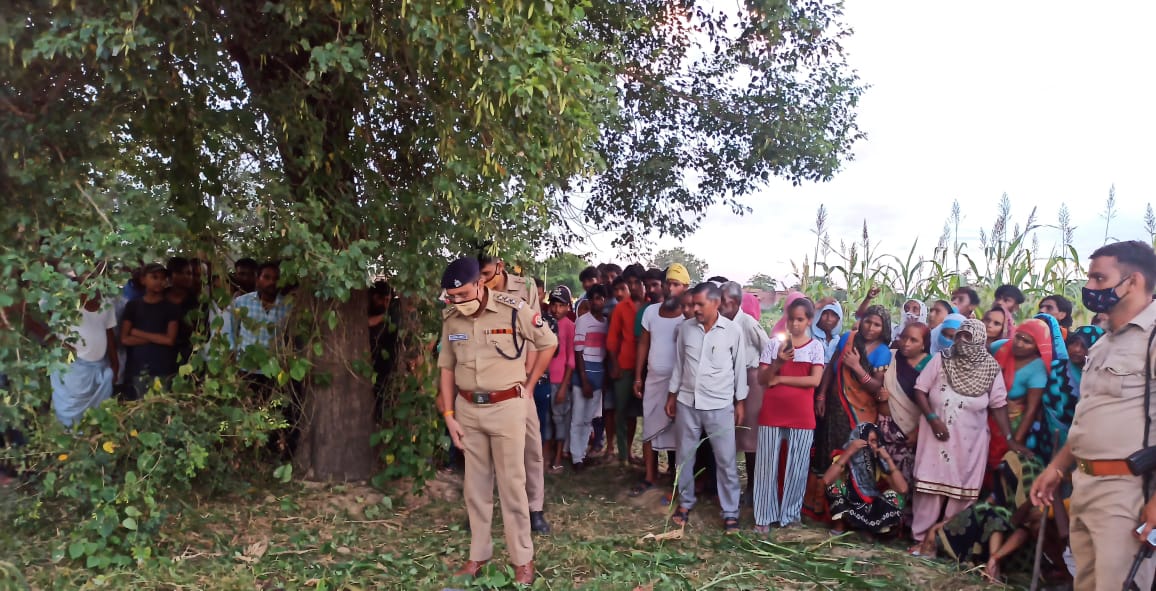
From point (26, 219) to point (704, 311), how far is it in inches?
159

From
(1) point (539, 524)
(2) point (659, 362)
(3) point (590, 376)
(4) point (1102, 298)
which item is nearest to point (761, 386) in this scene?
(2) point (659, 362)

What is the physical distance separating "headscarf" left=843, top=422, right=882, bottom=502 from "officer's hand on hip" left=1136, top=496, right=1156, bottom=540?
223 centimetres

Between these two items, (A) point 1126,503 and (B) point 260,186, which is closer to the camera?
(A) point 1126,503

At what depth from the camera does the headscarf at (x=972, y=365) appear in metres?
5.00

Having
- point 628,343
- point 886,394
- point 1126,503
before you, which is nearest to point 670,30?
point 628,343

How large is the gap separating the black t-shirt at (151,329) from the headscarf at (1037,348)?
5.75 m

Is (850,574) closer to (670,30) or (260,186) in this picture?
(260,186)

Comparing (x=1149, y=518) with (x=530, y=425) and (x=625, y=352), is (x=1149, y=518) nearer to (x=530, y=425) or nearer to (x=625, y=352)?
(x=530, y=425)

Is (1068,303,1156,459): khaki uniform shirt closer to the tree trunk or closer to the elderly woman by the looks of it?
the elderly woman

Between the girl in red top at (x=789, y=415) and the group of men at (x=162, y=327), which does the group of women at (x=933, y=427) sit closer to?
the girl in red top at (x=789, y=415)

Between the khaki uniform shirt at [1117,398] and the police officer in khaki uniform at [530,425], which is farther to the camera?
the police officer in khaki uniform at [530,425]

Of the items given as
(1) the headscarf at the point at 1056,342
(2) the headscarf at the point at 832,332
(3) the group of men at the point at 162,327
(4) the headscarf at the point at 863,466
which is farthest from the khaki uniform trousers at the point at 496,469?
(1) the headscarf at the point at 1056,342

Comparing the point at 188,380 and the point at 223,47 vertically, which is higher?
the point at 223,47

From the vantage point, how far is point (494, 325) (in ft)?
14.5
